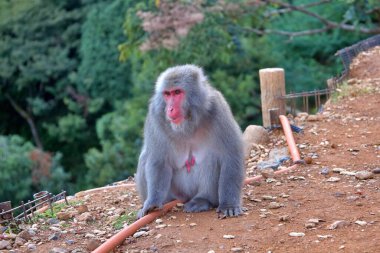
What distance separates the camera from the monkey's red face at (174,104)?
4734 mm

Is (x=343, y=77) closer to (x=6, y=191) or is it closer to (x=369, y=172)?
(x=369, y=172)

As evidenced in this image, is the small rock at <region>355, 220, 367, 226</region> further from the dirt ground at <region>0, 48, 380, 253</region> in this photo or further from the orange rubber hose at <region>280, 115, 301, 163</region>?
the orange rubber hose at <region>280, 115, 301, 163</region>

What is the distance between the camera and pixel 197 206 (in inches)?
199

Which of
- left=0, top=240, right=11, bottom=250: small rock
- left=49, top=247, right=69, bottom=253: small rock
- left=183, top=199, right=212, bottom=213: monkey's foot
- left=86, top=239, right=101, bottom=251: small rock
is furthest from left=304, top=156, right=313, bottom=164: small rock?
left=0, top=240, right=11, bottom=250: small rock

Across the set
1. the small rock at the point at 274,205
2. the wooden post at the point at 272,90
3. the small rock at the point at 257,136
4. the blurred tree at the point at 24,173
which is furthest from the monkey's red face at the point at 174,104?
the blurred tree at the point at 24,173

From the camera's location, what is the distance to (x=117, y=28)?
18953mm

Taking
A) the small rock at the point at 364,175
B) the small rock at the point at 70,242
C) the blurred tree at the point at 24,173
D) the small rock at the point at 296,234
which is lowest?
the blurred tree at the point at 24,173

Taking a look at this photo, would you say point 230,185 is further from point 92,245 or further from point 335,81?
point 335,81

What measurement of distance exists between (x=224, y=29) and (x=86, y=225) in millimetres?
9794

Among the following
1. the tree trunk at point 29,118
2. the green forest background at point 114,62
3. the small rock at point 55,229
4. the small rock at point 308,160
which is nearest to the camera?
the small rock at point 55,229

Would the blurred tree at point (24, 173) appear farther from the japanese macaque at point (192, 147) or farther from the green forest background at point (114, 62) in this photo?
the japanese macaque at point (192, 147)

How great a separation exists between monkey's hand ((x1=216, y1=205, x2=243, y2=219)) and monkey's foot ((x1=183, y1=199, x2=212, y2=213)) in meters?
0.17

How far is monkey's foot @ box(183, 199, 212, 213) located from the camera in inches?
198

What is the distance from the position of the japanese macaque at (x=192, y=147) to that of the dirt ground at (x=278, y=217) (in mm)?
154
